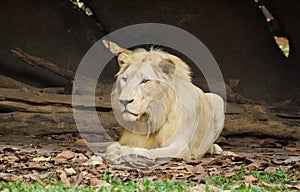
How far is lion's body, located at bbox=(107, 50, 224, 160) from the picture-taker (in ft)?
21.8

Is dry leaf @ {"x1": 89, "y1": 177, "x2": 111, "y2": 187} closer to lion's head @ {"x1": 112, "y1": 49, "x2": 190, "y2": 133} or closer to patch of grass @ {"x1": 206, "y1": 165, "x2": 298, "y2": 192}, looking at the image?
patch of grass @ {"x1": 206, "y1": 165, "x2": 298, "y2": 192}

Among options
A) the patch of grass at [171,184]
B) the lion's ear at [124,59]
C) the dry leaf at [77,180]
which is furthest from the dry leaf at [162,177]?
the lion's ear at [124,59]

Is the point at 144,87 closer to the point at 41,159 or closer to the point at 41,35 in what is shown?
the point at 41,159

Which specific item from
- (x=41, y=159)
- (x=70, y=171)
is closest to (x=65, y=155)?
(x=41, y=159)

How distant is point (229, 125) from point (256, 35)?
2.30 m

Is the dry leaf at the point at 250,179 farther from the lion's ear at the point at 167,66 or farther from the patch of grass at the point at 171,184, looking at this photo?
the lion's ear at the point at 167,66

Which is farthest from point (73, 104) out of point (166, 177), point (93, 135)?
point (166, 177)

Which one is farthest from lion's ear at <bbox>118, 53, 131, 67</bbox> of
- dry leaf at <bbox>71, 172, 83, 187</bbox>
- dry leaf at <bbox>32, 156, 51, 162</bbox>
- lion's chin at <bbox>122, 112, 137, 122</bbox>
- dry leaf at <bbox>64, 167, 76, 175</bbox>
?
dry leaf at <bbox>71, 172, 83, 187</bbox>

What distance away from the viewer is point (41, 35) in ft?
34.9

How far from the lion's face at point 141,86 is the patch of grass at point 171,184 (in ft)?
2.83

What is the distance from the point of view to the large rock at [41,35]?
10547mm

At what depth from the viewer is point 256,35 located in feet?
35.4

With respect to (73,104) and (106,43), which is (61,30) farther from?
(73,104)

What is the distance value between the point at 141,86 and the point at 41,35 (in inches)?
172
